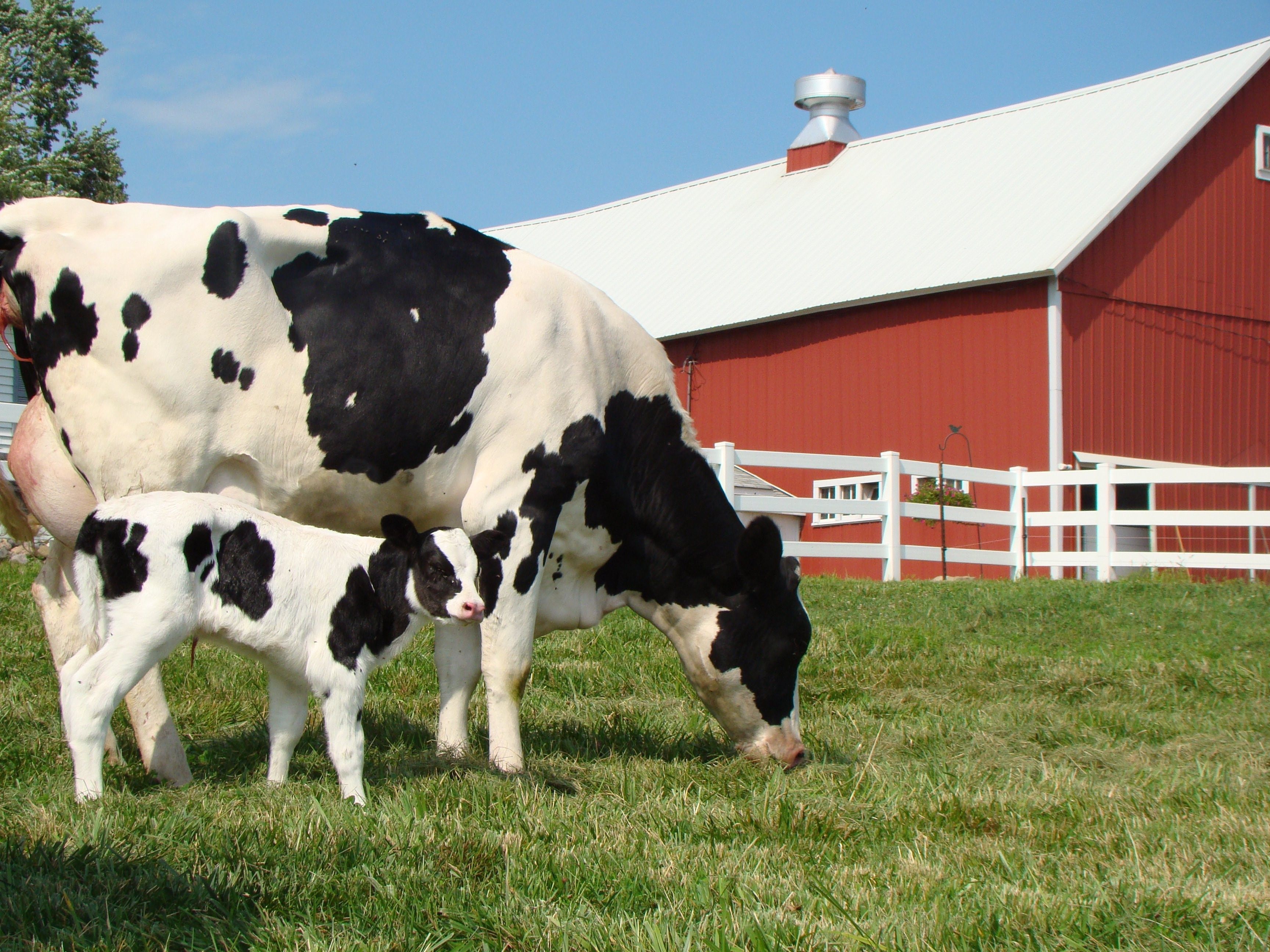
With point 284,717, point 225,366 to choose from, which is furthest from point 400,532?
point 225,366

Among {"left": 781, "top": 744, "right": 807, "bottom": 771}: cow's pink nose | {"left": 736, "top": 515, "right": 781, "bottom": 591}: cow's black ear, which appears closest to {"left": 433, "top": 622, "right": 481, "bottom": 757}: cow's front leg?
{"left": 736, "top": 515, "right": 781, "bottom": 591}: cow's black ear

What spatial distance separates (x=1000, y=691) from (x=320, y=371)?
4.34m

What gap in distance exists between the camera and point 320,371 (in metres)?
5.13

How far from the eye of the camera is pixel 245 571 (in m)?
4.62

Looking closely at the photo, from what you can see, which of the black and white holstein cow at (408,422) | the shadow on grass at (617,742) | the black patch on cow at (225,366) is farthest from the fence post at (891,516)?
the black patch on cow at (225,366)

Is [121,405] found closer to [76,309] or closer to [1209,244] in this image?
[76,309]

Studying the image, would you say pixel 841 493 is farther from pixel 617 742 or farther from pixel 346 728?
pixel 346 728

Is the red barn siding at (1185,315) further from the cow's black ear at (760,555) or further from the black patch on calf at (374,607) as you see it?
the black patch on calf at (374,607)

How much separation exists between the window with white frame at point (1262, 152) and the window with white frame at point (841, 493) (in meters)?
8.06

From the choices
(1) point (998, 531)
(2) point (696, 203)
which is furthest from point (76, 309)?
(2) point (696, 203)

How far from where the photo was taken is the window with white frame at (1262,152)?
22281mm

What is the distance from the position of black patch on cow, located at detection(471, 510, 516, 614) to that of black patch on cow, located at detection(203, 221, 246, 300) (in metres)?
1.34

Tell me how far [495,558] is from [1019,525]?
12.8 meters

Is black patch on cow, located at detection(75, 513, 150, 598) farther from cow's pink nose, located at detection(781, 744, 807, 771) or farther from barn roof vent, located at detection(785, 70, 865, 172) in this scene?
barn roof vent, located at detection(785, 70, 865, 172)
